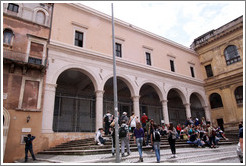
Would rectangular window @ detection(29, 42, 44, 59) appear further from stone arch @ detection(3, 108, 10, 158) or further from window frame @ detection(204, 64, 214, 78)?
window frame @ detection(204, 64, 214, 78)

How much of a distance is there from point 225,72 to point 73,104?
58.8ft

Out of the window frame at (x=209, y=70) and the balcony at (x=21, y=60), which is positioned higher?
the window frame at (x=209, y=70)

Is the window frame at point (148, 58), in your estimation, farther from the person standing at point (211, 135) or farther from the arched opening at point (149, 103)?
the person standing at point (211, 135)

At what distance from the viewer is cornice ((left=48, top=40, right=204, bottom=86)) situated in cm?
1374

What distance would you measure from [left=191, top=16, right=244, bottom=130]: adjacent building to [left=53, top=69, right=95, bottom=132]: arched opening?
14.9 m

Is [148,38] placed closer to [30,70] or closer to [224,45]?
[224,45]

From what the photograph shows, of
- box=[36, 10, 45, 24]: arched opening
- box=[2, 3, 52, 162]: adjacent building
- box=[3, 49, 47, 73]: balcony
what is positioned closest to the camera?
box=[2, 3, 52, 162]: adjacent building

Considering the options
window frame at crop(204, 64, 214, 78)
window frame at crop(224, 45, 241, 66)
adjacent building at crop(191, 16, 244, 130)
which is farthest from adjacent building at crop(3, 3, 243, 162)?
window frame at crop(204, 64, 214, 78)

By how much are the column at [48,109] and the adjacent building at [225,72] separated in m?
18.6

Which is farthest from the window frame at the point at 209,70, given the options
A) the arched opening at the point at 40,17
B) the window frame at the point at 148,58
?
the arched opening at the point at 40,17

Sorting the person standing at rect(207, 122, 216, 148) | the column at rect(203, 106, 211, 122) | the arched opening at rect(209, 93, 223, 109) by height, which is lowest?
the person standing at rect(207, 122, 216, 148)

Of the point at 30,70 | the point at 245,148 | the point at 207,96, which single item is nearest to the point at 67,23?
the point at 30,70

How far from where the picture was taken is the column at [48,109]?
11520mm

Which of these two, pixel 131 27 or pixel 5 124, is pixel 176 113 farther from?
pixel 5 124
